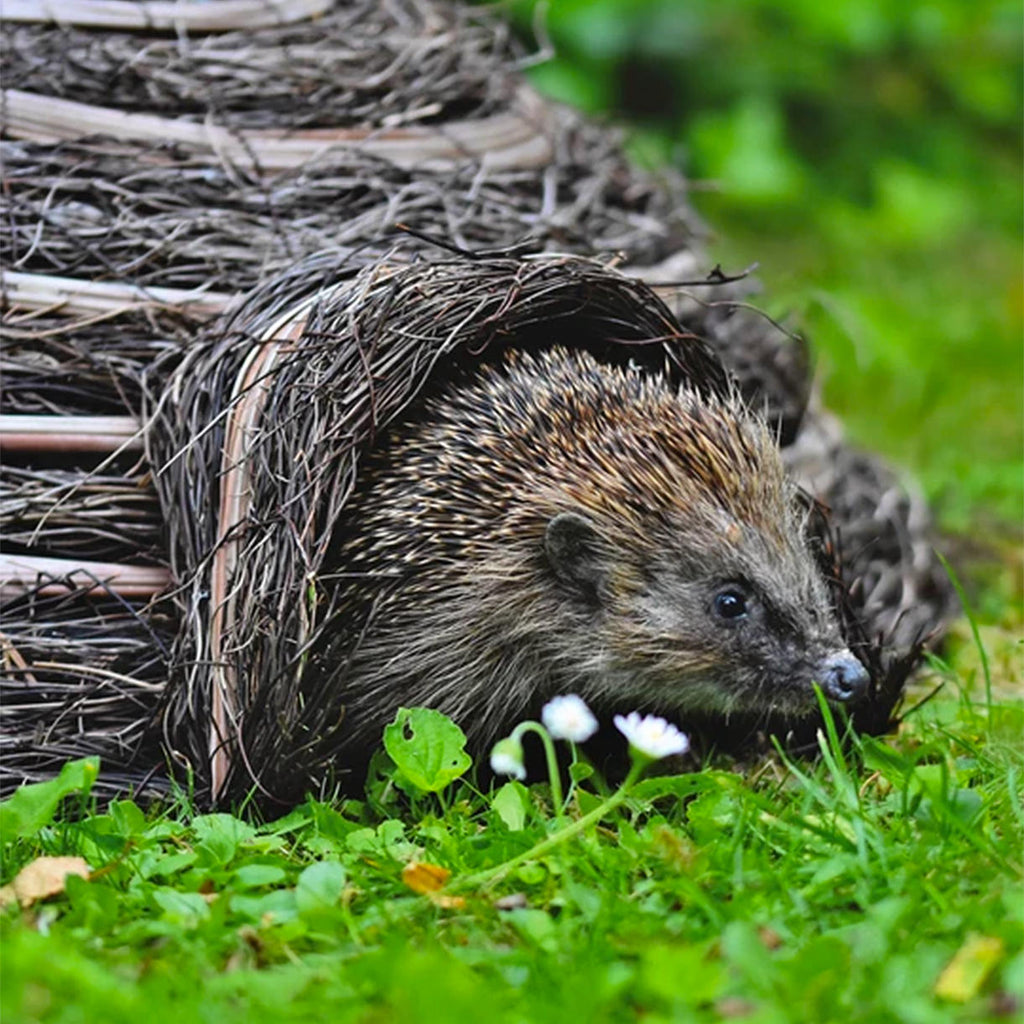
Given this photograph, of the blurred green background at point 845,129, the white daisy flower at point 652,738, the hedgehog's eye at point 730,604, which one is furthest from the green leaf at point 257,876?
the blurred green background at point 845,129

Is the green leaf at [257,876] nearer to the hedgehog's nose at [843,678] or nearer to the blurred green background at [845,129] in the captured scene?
the hedgehog's nose at [843,678]

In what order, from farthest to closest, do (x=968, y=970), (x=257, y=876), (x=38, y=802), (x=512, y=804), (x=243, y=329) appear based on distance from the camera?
(x=243, y=329) < (x=512, y=804) < (x=38, y=802) < (x=257, y=876) < (x=968, y=970)

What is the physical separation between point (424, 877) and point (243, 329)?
1679 millimetres

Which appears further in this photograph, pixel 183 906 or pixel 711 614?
pixel 711 614

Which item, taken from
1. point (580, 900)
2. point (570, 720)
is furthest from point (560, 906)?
point (570, 720)

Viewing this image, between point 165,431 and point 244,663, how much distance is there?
78 centimetres

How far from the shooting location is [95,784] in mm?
4199

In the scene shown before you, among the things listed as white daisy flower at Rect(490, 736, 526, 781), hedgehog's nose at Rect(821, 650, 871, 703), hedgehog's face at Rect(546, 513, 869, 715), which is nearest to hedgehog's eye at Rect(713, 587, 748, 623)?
hedgehog's face at Rect(546, 513, 869, 715)

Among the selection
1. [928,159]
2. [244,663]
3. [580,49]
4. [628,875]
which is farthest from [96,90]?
[928,159]

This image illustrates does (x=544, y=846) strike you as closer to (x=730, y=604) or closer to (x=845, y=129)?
(x=730, y=604)

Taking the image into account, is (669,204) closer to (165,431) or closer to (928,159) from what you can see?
(165,431)

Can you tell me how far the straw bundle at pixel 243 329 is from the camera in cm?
417

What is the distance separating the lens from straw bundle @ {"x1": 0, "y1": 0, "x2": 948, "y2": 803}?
417cm

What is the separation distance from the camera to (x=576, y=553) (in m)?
4.23
